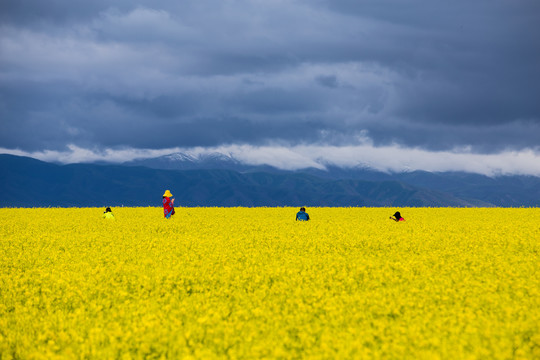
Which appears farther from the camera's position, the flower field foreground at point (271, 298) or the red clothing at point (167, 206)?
the red clothing at point (167, 206)

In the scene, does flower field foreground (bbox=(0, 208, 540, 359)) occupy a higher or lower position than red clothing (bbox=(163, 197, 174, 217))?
lower

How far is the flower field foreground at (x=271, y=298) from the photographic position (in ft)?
35.7

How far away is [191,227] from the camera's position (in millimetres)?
33750

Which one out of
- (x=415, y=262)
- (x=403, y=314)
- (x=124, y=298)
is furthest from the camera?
(x=415, y=262)

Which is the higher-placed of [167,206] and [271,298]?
[167,206]

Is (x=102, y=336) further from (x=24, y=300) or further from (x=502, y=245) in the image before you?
(x=502, y=245)

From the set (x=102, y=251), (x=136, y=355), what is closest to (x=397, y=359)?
(x=136, y=355)

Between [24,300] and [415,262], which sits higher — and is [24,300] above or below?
below

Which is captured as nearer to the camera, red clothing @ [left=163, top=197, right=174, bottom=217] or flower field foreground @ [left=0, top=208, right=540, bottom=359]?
flower field foreground @ [left=0, top=208, right=540, bottom=359]

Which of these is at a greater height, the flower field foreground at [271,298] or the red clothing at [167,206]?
the red clothing at [167,206]

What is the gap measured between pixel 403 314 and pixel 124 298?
805 cm

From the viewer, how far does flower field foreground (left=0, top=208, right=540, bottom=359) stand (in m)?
10.9

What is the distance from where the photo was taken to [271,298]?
14.5 meters

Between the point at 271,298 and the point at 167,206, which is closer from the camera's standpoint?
the point at 271,298
